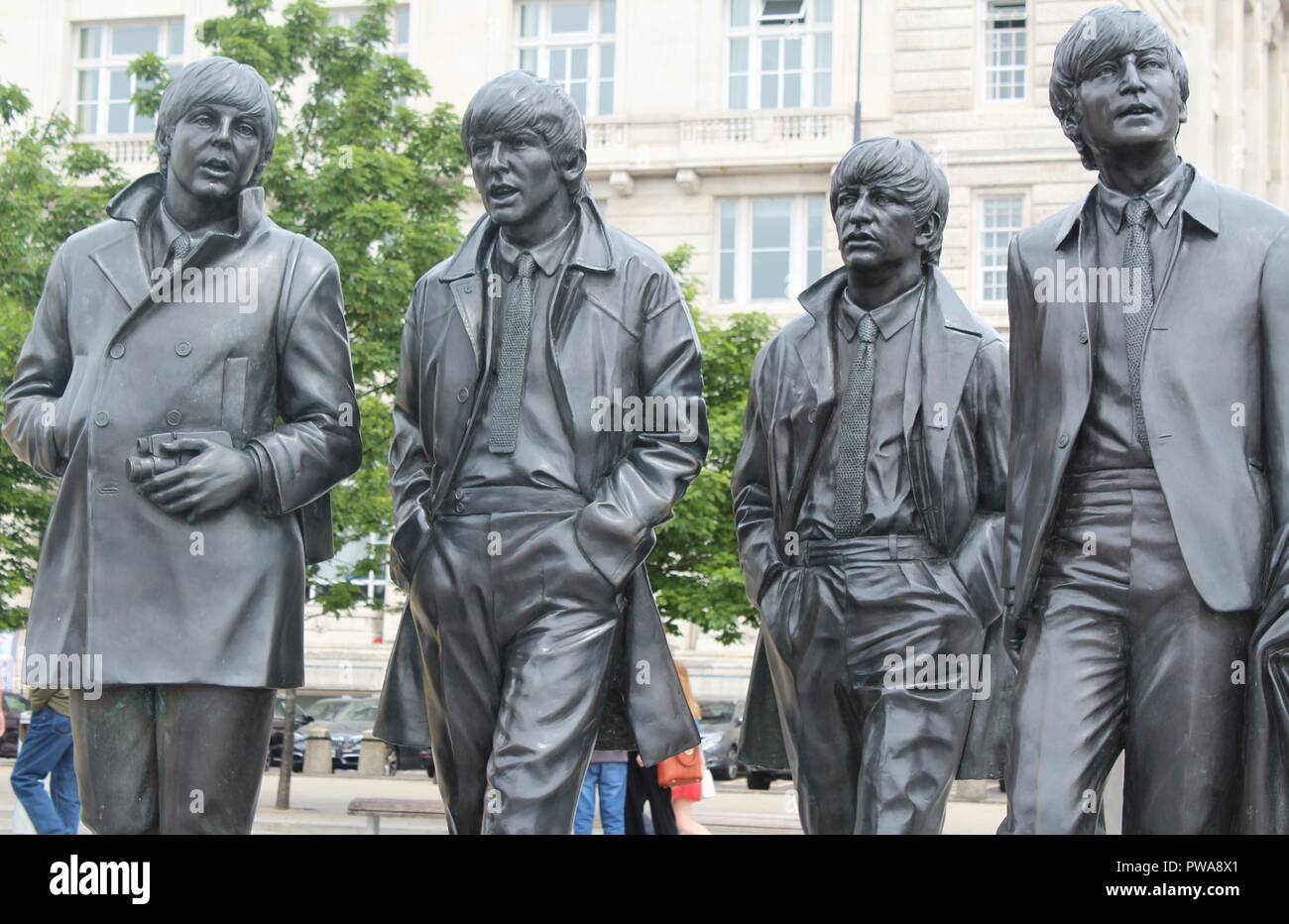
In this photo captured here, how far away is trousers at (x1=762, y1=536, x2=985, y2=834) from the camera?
7391 millimetres

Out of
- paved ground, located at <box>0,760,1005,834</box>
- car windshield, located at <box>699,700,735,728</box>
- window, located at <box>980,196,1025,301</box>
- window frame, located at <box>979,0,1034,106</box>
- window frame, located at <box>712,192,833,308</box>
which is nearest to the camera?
paved ground, located at <box>0,760,1005,834</box>

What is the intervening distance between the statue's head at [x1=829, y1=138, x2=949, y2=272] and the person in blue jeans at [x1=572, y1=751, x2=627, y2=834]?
23.0 ft

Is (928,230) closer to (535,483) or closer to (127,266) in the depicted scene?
(535,483)

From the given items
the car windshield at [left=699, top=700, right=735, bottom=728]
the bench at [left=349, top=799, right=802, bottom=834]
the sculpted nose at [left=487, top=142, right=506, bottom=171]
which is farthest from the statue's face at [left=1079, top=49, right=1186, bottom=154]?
the car windshield at [left=699, top=700, right=735, bottom=728]

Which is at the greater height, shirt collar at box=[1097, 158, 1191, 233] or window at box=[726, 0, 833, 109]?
window at box=[726, 0, 833, 109]

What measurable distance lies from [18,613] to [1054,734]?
18.8 metres

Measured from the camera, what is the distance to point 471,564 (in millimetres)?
7141

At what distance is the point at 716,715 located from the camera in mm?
35750

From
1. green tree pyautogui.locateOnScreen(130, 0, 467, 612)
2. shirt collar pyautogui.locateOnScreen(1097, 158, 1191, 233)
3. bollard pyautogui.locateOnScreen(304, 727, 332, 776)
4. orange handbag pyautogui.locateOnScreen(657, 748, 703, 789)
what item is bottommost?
bollard pyautogui.locateOnScreen(304, 727, 332, 776)

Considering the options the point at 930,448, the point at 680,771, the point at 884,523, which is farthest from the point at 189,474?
the point at 680,771

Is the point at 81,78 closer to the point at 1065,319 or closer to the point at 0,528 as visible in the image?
the point at 0,528

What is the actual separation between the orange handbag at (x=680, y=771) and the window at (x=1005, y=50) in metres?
28.7

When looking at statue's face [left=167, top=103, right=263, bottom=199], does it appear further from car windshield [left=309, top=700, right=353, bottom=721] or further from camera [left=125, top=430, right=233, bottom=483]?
car windshield [left=309, top=700, right=353, bottom=721]

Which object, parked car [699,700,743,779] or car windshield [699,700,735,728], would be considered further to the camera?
car windshield [699,700,735,728]
